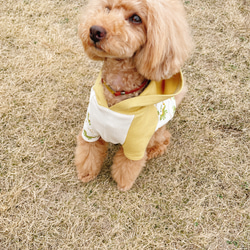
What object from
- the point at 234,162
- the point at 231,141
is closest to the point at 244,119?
the point at 231,141

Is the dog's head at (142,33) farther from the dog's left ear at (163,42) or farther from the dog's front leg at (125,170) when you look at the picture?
the dog's front leg at (125,170)

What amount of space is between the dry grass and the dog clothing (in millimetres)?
592

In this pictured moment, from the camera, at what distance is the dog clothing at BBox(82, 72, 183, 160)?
151 centimetres

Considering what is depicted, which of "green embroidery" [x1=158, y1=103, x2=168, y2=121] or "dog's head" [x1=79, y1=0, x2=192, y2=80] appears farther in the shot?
"green embroidery" [x1=158, y1=103, x2=168, y2=121]

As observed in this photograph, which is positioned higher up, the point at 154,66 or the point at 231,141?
the point at 154,66

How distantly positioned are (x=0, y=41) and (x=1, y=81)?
2.10ft

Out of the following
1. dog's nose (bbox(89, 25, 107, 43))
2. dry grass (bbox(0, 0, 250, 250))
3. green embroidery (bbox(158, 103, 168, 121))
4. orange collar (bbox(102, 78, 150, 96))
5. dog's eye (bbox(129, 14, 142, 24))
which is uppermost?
dog's eye (bbox(129, 14, 142, 24))

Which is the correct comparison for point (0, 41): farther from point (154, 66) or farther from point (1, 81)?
point (154, 66)

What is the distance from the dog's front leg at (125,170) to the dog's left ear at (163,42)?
0.79 meters

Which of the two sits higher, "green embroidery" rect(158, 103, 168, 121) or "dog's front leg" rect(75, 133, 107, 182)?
"green embroidery" rect(158, 103, 168, 121)

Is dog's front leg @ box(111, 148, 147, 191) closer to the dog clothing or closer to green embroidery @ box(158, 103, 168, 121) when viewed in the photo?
the dog clothing

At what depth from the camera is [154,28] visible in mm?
1265

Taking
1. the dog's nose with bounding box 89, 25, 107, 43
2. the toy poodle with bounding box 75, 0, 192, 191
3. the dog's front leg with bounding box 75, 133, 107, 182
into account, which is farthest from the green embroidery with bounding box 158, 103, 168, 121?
the dog's nose with bounding box 89, 25, 107, 43

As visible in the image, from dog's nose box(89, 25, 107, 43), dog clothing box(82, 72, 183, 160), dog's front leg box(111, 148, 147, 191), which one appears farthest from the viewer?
dog's front leg box(111, 148, 147, 191)
